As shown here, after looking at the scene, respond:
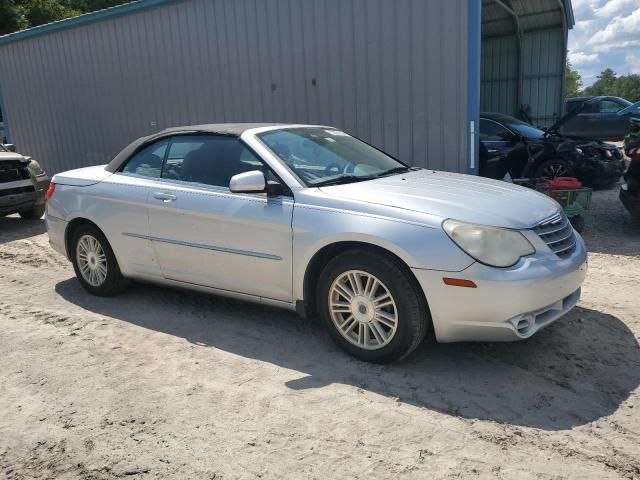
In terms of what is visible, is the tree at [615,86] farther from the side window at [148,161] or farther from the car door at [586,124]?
the side window at [148,161]

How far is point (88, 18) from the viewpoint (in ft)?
36.4

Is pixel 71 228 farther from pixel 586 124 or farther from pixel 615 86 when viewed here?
pixel 615 86

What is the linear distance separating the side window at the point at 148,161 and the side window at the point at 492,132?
6.93m

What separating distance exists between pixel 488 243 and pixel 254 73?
271 inches

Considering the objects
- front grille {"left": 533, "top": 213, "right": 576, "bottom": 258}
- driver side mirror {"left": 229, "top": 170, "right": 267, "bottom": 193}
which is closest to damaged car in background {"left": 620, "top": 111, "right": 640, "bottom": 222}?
front grille {"left": 533, "top": 213, "right": 576, "bottom": 258}

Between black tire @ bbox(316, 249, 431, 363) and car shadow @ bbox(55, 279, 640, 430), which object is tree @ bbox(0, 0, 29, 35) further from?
black tire @ bbox(316, 249, 431, 363)

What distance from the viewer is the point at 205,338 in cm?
419

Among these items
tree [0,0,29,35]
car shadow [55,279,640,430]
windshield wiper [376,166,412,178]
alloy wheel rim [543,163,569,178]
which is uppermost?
tree [0,0,29,35]

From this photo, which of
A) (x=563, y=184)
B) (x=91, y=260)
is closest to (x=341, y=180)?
(x=91, y=260)

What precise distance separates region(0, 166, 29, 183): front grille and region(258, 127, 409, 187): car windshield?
5915mm

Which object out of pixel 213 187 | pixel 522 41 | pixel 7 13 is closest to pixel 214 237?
pixel 213 187

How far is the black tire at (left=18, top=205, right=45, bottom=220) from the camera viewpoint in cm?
919

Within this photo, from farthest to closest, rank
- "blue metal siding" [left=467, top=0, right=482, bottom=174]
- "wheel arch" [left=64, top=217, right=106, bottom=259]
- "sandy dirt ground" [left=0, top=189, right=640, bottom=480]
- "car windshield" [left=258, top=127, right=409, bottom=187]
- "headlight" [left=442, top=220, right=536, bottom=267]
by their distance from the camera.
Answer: "blue metal siding" [left=467, top=0, right=482, bottom=174], "wheel arch" [left=64, top=217, right=106, bottom=259], "car windshield" [left=258, top=127, right=409, bottom=187], "headlight" [left=442, top=220, right=536, bottom=267], "sandy dirt ground" [left=0, top=189, right=640, bottom=480]

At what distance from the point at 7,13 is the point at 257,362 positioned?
25.1 meters
